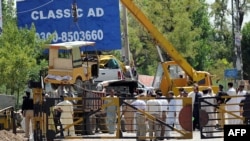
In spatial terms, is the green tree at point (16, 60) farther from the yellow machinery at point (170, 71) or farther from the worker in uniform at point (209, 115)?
the worker in uniform at point (209, 115)

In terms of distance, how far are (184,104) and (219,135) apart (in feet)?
5.37

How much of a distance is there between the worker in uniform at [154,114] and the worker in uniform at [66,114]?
2.09 meters

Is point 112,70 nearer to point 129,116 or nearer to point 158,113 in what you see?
point 158,113

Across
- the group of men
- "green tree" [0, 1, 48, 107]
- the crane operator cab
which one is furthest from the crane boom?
the group of men

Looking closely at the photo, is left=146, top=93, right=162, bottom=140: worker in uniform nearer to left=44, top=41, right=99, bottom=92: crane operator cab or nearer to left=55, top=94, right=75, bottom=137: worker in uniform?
→ left=55, top=94, right=75, bottom=137: worker in uniform

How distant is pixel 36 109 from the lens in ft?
78.9

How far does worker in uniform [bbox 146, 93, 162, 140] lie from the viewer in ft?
79.9

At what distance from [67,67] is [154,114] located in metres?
11.3

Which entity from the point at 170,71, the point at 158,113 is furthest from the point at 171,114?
the point at 170,71

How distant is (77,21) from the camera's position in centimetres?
4862

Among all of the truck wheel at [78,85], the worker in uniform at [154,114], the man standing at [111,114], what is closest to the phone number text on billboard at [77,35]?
the truck wheel at [78,85]

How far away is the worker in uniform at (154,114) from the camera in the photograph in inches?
958

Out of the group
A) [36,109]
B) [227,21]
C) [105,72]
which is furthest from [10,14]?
[36,109]

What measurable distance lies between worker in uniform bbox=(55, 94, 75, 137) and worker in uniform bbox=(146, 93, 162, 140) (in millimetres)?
2094
